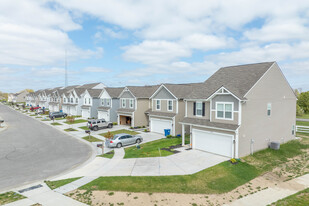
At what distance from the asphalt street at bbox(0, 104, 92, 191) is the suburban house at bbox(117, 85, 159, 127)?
11.1m

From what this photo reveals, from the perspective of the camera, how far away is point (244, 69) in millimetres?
22812

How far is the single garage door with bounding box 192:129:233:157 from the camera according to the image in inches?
746

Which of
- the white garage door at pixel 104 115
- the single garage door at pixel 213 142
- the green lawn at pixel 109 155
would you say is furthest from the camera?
the white garage door at pixel 104 115

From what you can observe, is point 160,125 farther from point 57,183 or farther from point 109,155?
point 57,183

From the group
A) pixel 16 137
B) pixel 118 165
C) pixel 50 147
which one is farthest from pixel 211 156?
pixel 16 137

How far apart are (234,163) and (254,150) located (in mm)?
4245

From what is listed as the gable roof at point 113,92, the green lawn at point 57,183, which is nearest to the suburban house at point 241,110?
the green lawn at point 57,183

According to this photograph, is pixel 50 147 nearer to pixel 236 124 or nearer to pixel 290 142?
pixel 236 124

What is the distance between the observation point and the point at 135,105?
35844 millimetres

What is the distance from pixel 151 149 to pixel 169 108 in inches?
380

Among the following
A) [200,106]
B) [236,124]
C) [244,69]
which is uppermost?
[244,69]

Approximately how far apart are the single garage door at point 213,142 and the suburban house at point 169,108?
6567 mm

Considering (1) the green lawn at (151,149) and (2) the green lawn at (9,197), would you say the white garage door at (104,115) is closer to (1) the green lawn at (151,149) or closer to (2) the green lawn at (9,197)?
(1) the green lawn at (151,149)

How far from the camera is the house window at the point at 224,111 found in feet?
62.3
